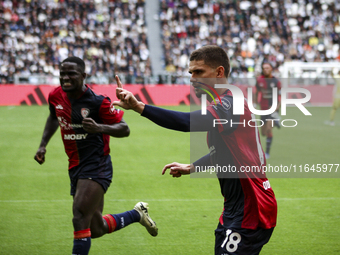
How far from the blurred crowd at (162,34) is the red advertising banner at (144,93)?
1332 millimetres

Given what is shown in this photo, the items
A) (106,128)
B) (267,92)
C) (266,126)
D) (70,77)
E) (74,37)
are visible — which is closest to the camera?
(106,128)

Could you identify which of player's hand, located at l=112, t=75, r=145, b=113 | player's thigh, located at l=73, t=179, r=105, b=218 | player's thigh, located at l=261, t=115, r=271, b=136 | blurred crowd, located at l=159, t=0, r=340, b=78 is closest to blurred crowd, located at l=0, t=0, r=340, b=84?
blurred crowd, located at l=159, t=0, r=340, b=78

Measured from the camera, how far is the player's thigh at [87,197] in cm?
389

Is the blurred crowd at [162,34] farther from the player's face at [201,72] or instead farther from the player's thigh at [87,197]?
the player's face at [201,72]

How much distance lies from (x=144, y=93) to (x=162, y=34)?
9.99 metres

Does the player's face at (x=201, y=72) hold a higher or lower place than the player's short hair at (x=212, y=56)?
lower

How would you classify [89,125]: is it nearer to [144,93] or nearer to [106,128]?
[106,128]

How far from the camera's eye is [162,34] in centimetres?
3106

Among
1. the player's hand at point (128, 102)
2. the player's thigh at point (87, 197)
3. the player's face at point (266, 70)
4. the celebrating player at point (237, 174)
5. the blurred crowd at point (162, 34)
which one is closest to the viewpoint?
the player's hand at point (128, 102)

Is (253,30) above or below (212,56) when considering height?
below

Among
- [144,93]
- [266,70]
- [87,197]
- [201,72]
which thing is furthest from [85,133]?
[144,93]

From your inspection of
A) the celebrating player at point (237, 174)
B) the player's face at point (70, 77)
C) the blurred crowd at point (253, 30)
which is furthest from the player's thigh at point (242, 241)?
the blurred crowd at point (253, 30)

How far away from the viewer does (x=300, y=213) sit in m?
6.26

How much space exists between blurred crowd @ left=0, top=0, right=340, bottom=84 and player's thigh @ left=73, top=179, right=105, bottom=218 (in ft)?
65.0
